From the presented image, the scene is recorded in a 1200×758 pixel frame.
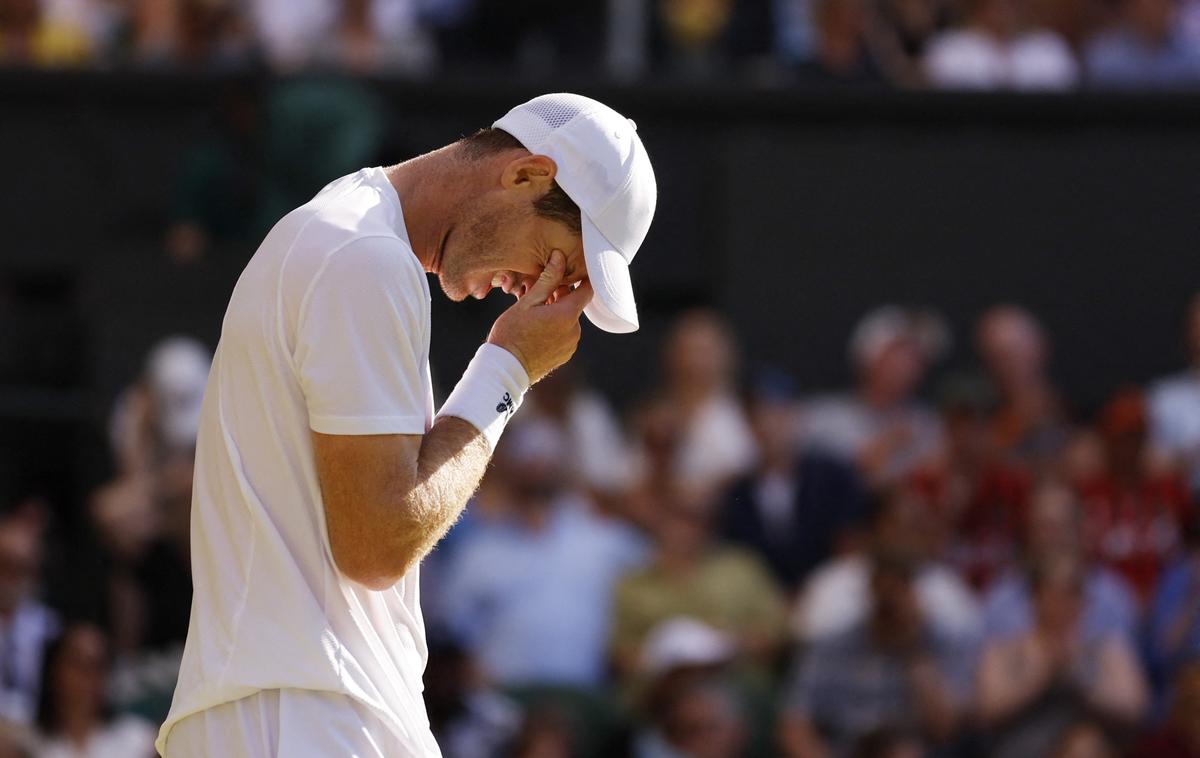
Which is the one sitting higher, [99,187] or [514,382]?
[514,382]

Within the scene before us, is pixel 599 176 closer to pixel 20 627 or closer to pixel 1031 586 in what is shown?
pixel 1031 586

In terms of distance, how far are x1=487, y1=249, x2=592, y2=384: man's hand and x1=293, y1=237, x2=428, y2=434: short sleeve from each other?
0.83ft

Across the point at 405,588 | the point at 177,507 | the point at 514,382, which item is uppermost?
the point at 514,382

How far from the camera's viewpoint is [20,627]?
7.52 m

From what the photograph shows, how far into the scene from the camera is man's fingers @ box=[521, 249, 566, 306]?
3.12m

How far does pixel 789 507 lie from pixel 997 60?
2.97 meters

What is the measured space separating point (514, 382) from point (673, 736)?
13.8ft

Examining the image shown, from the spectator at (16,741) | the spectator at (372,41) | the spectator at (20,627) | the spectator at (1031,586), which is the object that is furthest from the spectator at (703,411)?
the spectator at (16,741)

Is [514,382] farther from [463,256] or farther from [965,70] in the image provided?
[965,70]

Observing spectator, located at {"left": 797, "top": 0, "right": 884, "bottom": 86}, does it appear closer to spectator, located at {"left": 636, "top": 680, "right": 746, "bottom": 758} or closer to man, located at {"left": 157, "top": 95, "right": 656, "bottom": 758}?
spectator, located at {"left": 636, "top": 680, "right": 746, "bottom": 758}

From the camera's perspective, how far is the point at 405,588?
316cm

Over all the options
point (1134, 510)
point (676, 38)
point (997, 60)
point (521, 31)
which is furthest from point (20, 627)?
point (997, 60)

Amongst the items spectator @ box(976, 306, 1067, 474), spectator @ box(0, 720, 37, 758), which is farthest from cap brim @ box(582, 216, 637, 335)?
spectator @ box(976, 306, 1067, 474)

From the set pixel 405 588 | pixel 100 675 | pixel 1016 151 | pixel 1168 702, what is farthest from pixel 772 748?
pixel 405 588
